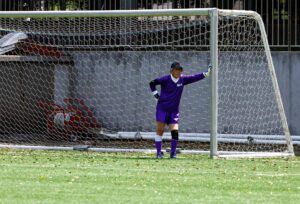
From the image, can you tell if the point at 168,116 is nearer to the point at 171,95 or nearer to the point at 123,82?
the point at 171,95

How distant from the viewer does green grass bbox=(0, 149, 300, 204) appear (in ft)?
39.4

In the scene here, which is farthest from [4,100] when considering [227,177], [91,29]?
[227,177]

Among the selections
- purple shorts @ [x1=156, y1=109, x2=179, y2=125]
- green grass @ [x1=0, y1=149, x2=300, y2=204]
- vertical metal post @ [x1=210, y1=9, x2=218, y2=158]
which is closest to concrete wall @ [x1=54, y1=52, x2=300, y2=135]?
purple shorts @ [x1=156, y1=109, x2=179, y2=125]

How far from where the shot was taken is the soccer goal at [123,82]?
22734 mm

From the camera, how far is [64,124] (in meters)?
23.3

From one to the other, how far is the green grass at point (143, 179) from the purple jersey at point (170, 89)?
96 cm

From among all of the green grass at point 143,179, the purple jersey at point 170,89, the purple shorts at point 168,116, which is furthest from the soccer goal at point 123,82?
the green grass at point 143,179

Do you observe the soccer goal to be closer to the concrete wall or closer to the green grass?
the concrete wall

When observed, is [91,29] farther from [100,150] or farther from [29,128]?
[100,150]

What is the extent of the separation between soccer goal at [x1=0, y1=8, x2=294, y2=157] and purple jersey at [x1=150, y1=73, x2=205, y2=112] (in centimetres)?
311

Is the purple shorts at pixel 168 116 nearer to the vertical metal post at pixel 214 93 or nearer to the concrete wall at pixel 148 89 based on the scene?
the vertical metal post at pixel 214 93

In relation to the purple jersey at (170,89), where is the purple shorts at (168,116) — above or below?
below

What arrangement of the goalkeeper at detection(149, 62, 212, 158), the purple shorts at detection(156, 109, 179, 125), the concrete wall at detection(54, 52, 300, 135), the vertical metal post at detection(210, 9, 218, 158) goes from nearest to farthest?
the vertical metal post at detection(210, 9, 218, 158) < the goalkeeper at detection(149, 62, 212, 158) < the purple shorts at detection(156, 109, 179, 125) < the concrete wall at detection(54, 52, 300, 135)

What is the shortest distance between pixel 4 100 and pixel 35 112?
0.90 meters
